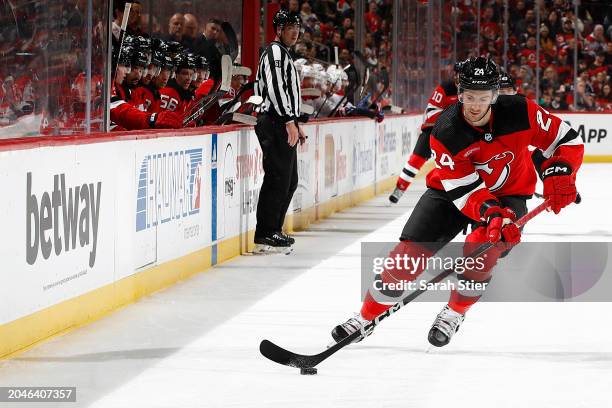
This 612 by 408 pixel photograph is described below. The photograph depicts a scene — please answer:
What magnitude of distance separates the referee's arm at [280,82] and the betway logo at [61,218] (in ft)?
8.08

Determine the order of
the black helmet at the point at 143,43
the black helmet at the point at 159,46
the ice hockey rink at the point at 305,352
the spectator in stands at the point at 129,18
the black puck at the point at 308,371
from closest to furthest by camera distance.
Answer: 1. the ice hockey rink at the point at 305,352
2. the black puck at the point at 308,371
3. the spectator in stands at the point at 129,18
4. the black helmet at the point at 143,43
5. the black helmet at the point at 159,46

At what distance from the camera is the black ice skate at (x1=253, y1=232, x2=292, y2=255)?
7.79 m

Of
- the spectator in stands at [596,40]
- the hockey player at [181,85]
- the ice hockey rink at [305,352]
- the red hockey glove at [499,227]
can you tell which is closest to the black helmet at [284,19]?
the hockey player at [181,85]

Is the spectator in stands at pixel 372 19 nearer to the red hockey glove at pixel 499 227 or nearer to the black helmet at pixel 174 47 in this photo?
the black helmet at pixel 174 47

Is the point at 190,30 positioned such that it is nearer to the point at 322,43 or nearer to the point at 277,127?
the point at 277,127

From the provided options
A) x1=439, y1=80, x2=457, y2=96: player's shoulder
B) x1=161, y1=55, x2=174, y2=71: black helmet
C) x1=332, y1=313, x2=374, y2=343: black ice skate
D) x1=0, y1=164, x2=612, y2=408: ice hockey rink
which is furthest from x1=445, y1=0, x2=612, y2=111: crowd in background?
x1=332, y1=313, x2=374, y2=343: black ice skate

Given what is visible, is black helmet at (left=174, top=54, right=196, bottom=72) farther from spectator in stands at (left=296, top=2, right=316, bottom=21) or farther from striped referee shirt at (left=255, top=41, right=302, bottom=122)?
spectator in stands at (left=296, top=2, right=316, bottom=21)

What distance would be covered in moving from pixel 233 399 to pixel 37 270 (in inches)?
45.7

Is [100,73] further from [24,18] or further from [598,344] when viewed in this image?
[598,344]

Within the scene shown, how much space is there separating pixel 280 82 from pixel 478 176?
10.3 feet

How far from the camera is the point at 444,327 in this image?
4.64m

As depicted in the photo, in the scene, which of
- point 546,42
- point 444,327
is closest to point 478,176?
point 444,327

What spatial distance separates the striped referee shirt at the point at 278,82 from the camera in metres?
7.59

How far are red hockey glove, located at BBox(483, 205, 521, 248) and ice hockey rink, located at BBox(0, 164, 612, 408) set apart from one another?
0.46 metres
